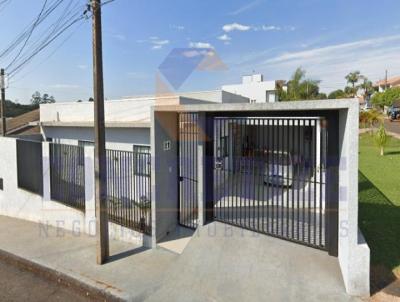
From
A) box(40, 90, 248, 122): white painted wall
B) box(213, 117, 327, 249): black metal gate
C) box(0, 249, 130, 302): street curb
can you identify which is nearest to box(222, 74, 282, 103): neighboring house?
box(40, 90, 248, 122): white painted wall

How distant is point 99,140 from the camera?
5.43 meters

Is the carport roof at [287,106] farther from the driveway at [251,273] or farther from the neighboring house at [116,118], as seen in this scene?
the neighboring house at [116,118]

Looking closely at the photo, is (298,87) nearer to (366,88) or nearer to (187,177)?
(187,177)

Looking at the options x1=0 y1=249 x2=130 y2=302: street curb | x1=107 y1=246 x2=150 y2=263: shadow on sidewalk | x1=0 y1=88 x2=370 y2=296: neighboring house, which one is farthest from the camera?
x1=107 y1=246 x2=150 y2=263: shadow on sidewalk

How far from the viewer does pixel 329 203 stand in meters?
4.67

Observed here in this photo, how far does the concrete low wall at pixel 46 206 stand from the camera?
22.3 ft

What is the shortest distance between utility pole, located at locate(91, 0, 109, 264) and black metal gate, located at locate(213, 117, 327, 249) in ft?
8.06

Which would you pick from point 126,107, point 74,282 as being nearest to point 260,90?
point 126,107

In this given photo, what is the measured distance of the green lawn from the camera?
469 cm

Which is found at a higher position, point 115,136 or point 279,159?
point 115,136

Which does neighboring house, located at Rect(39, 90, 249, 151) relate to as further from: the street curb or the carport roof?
the street curb

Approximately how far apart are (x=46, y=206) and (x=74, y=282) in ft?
12.2

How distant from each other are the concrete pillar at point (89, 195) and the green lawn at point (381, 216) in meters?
5.89

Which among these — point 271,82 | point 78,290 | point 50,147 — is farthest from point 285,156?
point 271,82
